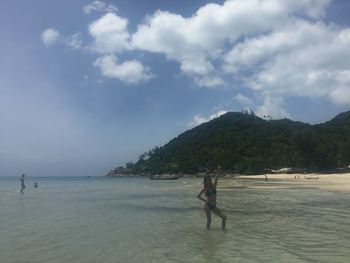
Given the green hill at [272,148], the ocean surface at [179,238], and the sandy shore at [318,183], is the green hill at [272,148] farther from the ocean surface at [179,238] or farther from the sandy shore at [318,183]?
the ocean surface at [179,238]

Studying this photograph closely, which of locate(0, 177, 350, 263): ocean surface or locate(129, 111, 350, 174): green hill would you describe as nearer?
locate(0, 177, 350, 263): ocean surface

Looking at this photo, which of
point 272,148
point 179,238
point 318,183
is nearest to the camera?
point 179,238

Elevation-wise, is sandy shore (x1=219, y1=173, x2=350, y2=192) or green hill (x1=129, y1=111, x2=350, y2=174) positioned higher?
green hill (x1=129, y1=111, x2=350, y2=174)

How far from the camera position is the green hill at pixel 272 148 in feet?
369

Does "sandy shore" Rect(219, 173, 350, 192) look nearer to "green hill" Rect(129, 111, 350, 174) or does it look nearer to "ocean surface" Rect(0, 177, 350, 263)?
"ocean surface" Rect(0, 177, 350, 263)

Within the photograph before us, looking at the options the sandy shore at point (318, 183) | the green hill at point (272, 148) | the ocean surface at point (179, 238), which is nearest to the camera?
the ocean surface at point (179, 238)

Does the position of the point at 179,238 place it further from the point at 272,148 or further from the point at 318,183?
the point at 272,148

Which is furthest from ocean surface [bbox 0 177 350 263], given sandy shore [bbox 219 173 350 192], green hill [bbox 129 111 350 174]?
green hill [bbox 129 111 350 174]

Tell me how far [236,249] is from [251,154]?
155 m

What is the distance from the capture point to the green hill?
369 feet

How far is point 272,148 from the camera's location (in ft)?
529

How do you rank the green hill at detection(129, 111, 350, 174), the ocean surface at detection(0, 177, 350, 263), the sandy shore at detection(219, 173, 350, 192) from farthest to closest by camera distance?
the green hill at detection(129, 111, 350, 174) → the sandy shore at detection(219, 173, 350, 192) → the ocean surface at detection(0, 177, 350, 263)

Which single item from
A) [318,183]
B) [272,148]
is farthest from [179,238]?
[272,148]

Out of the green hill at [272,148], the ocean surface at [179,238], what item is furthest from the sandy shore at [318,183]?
the green hill at [272,148]
